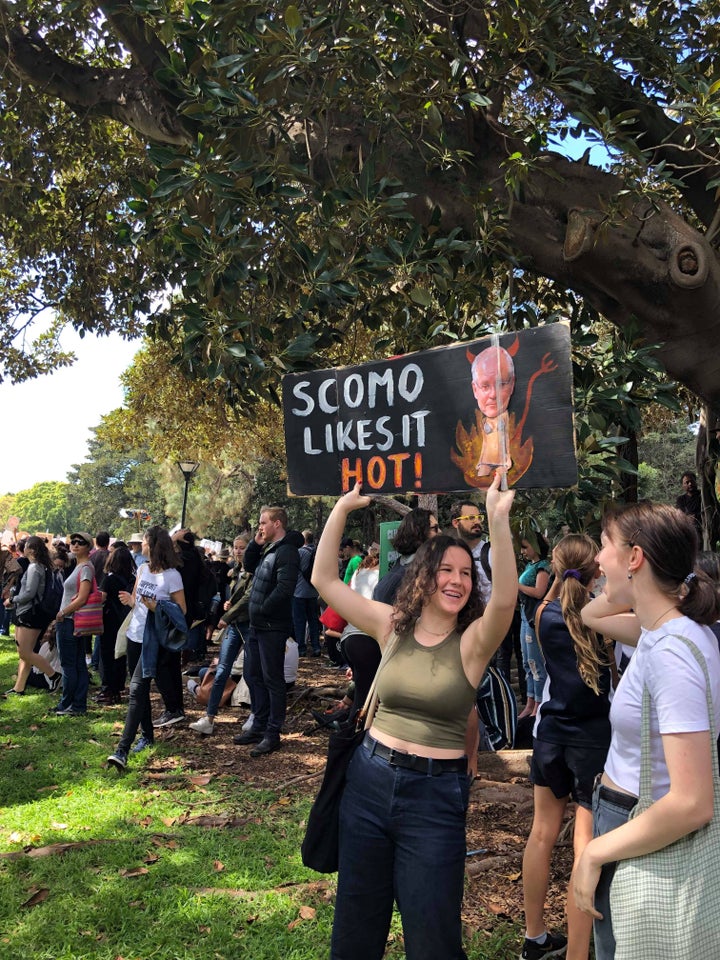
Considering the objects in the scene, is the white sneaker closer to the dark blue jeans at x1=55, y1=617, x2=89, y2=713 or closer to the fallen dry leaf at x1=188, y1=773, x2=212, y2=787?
the fallen dry leaf at x1=188, y1=773, x2=212, y2=787

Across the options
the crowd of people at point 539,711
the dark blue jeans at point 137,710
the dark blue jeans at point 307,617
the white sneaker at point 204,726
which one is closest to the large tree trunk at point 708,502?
the crowd of people at point 539,711

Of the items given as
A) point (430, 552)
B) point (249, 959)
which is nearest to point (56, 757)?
point (249, 959)

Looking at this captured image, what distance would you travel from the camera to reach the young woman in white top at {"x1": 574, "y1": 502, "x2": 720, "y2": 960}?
1916 mm

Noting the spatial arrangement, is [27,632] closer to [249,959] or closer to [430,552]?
[249,959]

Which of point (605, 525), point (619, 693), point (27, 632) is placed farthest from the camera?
point (27, 632)

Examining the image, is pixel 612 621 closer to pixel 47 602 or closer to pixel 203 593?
pixel 47 602

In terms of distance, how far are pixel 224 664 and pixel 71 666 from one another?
200 cm

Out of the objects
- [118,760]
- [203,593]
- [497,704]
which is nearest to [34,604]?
[203,593]

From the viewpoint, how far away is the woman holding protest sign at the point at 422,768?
102 inches

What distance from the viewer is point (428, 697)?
2.74 meters

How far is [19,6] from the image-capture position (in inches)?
291

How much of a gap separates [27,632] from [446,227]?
269 inches

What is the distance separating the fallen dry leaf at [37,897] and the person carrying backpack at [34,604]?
561 centimetres

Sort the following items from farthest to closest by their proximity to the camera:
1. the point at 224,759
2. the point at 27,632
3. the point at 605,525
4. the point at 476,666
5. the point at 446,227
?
the point at 27,632
the point at 224,759
the point at 446,227
the point at 476,666
the point at 605,525
